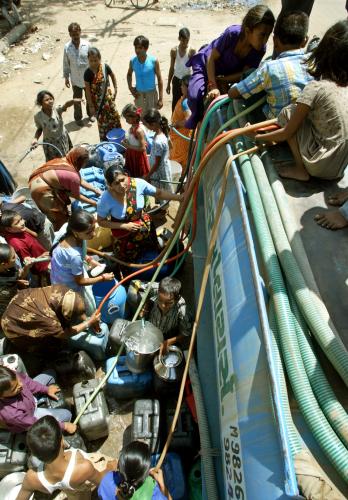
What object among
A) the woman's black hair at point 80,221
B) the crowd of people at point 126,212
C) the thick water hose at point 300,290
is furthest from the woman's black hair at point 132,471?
the woman's black hair at point 80,221

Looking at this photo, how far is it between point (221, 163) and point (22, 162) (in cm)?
461

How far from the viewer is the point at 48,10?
11820 mm

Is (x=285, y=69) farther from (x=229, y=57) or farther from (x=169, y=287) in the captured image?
(x=169, y=287)

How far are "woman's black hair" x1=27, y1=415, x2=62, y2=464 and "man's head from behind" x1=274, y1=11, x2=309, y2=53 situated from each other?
2903mm

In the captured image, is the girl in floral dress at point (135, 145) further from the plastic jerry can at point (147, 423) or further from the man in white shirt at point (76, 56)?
the plastic jerry can at point (147, 423)

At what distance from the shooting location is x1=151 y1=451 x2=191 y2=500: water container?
2.73 m

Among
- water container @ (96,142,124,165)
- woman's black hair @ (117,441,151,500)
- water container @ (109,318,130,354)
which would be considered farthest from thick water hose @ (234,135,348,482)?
water container @ (96,142,124,165)

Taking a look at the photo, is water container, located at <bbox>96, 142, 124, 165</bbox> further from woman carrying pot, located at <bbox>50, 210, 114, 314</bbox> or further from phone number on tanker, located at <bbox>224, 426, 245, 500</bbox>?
phone number on tanker, located at <bbox>224, 426, 245, 500</bbox>

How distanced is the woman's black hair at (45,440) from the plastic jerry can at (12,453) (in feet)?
2.50

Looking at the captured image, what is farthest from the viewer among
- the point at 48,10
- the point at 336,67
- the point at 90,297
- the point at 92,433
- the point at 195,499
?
the point at 48,10

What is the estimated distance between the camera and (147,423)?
3039 millimetres

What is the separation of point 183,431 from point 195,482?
14.1 inches

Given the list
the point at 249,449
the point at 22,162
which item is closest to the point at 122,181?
the point at 249,449

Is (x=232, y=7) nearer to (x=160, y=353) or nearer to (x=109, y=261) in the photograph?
(x=109, y=261)
